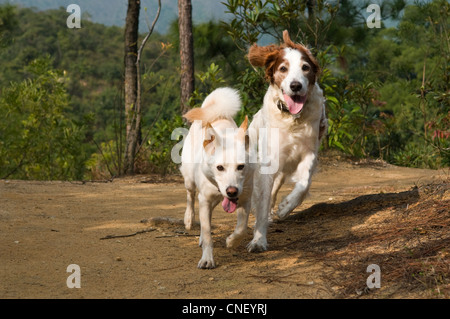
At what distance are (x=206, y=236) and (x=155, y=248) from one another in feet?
2.25

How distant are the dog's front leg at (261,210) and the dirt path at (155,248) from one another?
112 mm

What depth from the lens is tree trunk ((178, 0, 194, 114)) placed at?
10.1 meters

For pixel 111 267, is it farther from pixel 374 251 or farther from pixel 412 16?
pixel 412 16

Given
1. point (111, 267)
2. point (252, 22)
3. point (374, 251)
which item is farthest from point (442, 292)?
point (252, 22)

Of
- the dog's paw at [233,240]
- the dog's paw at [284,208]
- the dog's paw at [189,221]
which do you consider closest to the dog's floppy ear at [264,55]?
the dog's paw at [284,208]

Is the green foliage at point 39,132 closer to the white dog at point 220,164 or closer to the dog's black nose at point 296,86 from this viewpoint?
the white dog at point 220,164

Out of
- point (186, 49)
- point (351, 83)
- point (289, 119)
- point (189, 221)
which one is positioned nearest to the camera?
point (289, 119)

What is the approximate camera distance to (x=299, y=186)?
15.9 ft

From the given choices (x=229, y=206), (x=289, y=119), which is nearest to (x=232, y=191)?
(x=229, y=206)

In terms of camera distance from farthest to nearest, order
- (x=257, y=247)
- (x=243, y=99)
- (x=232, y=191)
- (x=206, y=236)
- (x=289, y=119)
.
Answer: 1. (x=243, y=99)
2. (x=289, y=119)
3. (x=257, y=247)
4. (x=206, y=236)
5. (x=232, y=191)

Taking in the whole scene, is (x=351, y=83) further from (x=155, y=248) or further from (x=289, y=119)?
(x=155, y=248)

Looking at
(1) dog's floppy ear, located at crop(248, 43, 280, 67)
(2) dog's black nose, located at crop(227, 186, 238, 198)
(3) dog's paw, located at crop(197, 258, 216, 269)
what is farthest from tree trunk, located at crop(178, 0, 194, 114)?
(2) dog's black nose, located at crop(227, 186, 238, 198)

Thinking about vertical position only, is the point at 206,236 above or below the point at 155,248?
above

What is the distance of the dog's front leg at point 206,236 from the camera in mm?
4074
